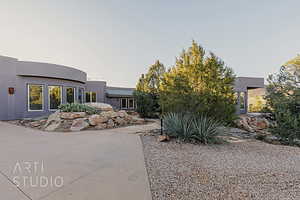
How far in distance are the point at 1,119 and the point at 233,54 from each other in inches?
793

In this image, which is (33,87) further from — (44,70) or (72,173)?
(72,173)

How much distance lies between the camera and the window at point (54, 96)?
12.5m

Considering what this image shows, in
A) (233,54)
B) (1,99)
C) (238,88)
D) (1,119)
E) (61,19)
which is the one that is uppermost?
(61,19)

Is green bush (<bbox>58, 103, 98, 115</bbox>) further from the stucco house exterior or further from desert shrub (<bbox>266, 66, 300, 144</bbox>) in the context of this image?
desert shrub (<bbox>266, 66, 300, 144</bbox>)

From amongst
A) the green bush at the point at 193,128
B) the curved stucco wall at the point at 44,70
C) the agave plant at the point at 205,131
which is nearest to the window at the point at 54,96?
the curved stucco wall at the point at 44,70

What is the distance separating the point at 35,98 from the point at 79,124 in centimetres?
723

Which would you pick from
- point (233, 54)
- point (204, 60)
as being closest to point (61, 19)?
point (204, 60)

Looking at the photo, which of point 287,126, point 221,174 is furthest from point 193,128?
point 287,126

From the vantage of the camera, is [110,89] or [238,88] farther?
[110,89]

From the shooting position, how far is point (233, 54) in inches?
511

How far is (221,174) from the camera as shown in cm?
293

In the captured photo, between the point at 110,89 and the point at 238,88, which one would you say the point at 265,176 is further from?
the point at 110,89

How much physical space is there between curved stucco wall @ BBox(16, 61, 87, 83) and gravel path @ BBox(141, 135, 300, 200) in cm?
1197

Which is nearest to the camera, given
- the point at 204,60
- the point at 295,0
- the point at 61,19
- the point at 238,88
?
the point at 204,60
